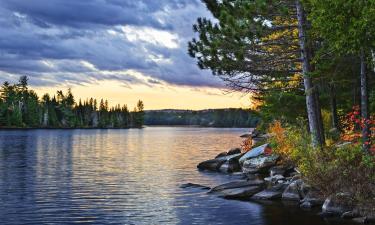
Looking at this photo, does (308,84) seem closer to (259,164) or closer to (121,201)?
(259,164)

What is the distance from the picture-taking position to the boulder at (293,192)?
23.2 meters

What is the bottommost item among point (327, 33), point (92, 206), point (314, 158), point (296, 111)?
point (92, 206)

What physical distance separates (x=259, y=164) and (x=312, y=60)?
1180 centimetres

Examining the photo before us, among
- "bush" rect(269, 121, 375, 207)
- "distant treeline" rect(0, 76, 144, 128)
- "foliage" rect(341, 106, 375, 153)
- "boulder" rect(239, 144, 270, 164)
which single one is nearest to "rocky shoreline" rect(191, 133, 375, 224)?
"boulder" rect(239, 144, 270, 164)

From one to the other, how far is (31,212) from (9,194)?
6.08 metres

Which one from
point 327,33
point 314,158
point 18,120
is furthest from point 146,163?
point 18,120

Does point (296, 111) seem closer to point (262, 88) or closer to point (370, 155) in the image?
point (262, 88)

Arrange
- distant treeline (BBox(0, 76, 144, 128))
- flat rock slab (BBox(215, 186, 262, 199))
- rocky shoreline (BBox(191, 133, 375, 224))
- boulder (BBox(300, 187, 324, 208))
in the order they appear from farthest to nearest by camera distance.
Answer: distant treeline (BBox(0, 76, 144, 128)), flat rock slab (BBox(215, 186, 262, 199)), boulder (BBox(300, 187, 324, 208)), rocky shoreline (BBox(191, 133, 375, 224))

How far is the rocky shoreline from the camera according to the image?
19.7m

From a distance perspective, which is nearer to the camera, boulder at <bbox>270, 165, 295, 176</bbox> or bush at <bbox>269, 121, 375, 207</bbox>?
bush at <bbox>269, 121, 375, 207</bbox>

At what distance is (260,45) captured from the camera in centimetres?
2556

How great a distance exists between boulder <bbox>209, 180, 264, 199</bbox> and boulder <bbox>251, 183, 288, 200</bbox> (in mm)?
503

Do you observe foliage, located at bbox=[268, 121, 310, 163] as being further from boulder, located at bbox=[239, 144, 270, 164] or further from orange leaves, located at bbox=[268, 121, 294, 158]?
boulder, located at bbox=[239, 144, 270, 164]

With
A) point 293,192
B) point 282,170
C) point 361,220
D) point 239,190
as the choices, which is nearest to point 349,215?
point 361,220
